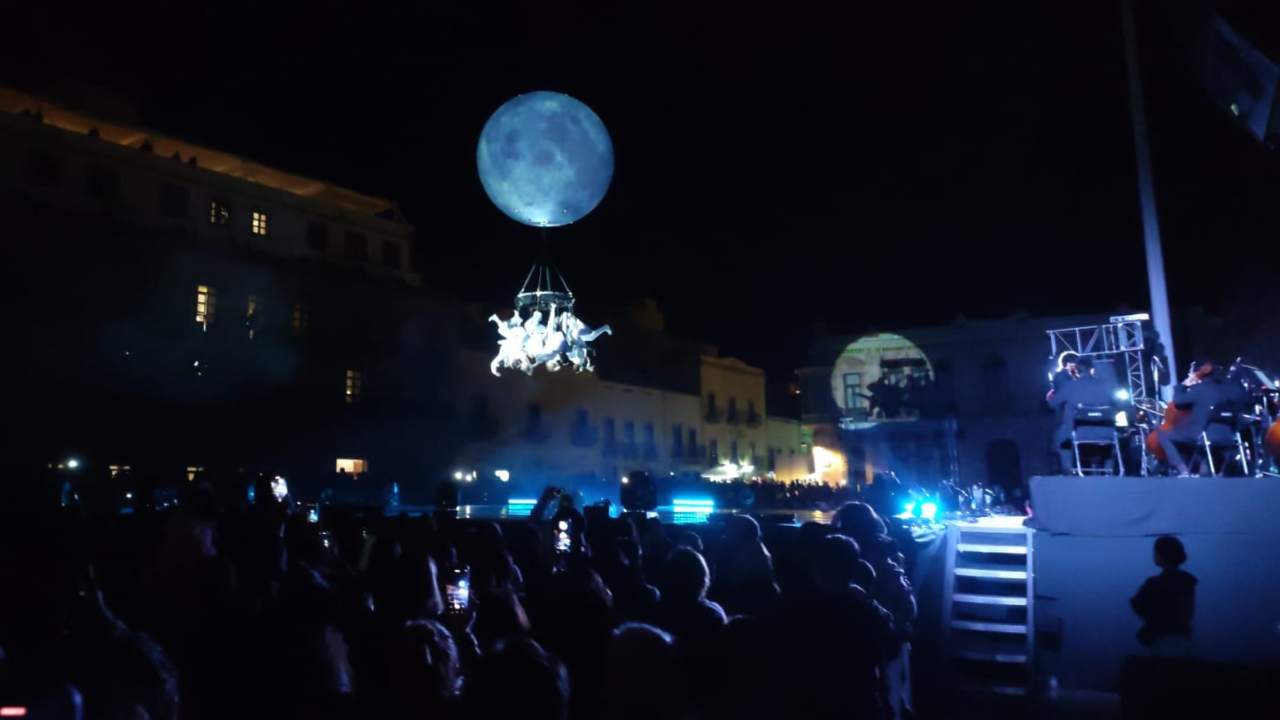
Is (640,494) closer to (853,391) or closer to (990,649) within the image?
(990,649)

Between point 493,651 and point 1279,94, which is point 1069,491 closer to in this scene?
point 1279,94

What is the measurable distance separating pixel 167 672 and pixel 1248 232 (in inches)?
713

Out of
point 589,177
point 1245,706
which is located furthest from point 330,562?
point 589,177

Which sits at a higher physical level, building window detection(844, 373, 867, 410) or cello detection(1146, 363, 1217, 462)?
building window detection(844, 373, 867, 410)

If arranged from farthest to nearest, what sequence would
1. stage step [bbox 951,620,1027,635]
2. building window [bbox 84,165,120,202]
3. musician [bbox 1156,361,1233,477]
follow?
building window [bbox 84,165,120,202] → musician [bbox 1156,361,1233,477] → stage step [bbox 951,620,1027,635]

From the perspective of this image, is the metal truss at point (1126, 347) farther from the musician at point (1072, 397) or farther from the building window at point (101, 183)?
the building window at point (101, 183)

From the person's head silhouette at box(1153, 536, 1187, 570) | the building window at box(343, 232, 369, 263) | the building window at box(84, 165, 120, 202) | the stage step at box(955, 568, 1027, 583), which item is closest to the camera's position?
the person's head silhouette at box(1153, 536, 1187, 570)

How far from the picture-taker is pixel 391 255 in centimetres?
3077

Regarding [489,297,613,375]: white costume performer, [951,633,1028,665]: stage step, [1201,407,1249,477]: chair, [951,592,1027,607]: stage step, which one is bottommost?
[951,633,1028,665]: stage step

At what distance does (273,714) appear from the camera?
284 cm

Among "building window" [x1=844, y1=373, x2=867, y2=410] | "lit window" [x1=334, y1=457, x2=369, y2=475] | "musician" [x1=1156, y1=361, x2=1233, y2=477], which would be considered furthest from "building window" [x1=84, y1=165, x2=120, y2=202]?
"building window" [x1=844, y1=373, x2=867, y2=410]

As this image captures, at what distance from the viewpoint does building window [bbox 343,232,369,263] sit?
2904 centimetres

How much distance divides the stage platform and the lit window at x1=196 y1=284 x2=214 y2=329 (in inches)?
913

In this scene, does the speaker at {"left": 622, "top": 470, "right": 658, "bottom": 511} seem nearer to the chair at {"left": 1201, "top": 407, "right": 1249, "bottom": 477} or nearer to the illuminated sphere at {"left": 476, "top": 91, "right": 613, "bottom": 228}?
the illuminated sphere at {"left": 476, "top": 91, "right": 613, "bottom": 228}
